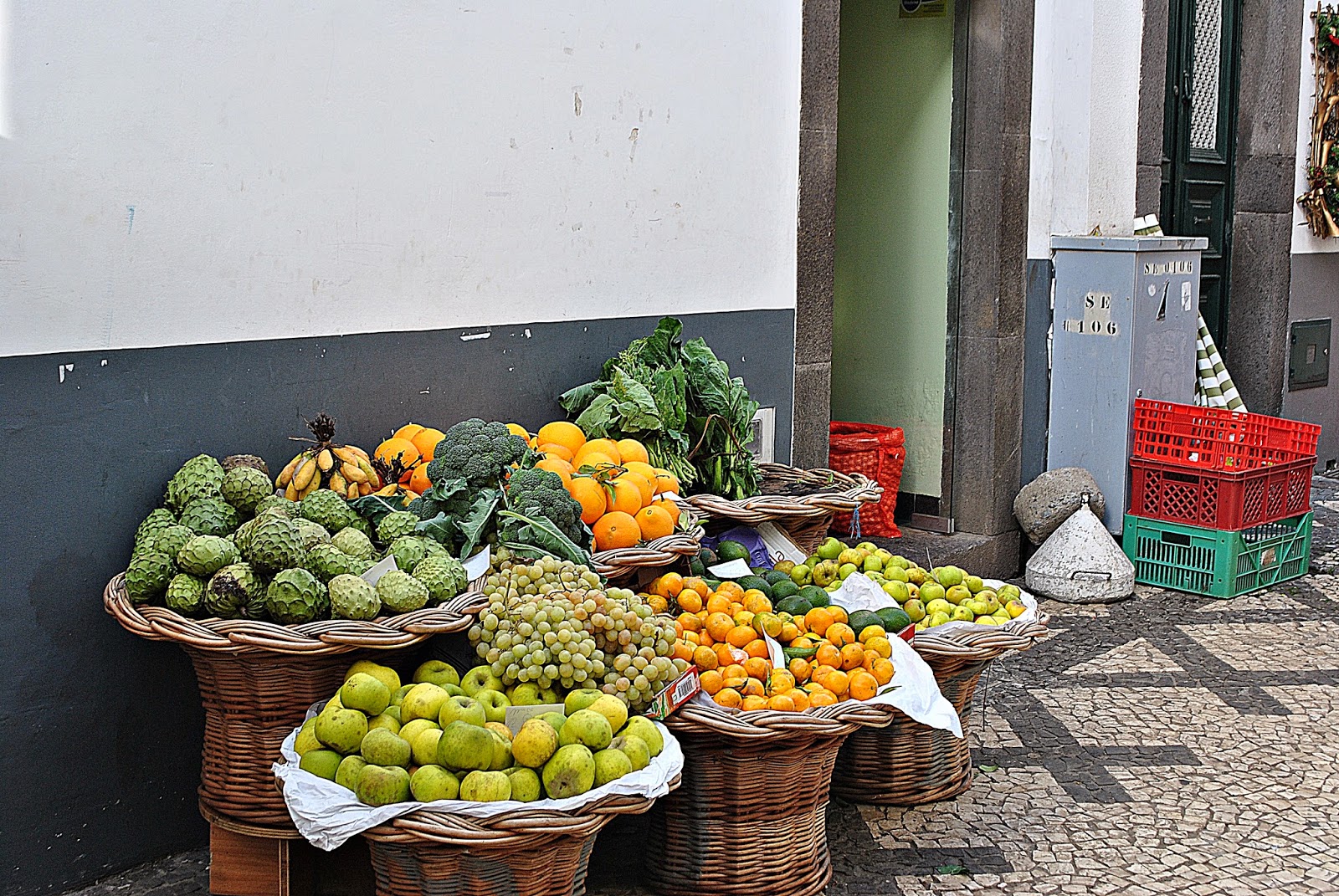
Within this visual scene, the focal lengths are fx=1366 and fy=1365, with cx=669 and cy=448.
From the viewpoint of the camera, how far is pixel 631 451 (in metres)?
4.31

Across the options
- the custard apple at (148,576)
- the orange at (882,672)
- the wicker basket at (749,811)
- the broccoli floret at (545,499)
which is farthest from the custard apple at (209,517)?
the orange at (882,672)

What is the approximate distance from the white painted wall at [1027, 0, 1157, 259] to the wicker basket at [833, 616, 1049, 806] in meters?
3.31

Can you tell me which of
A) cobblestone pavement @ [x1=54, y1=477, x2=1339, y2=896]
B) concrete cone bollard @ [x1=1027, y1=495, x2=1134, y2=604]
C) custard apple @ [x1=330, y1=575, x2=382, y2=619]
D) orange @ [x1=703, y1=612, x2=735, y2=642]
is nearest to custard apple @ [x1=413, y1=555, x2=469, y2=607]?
custard apple @ [x1=330, y1=575, x2=382, y2=619]

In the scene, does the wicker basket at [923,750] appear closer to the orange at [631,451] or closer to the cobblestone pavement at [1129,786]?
the cobblestone pavement at [1129,786]

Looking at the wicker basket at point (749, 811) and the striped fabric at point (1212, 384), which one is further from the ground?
the striped fabric at point (1212, 384)

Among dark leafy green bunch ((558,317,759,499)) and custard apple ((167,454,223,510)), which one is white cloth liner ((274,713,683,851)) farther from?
dark leafy green bunch ((558,317,759,499))

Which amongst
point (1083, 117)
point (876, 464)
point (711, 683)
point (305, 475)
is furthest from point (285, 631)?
point (1083, 117)

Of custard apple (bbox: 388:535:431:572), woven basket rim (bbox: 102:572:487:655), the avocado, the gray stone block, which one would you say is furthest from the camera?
the gray stone block

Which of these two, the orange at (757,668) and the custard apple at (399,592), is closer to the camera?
the custard apple at (399,592)

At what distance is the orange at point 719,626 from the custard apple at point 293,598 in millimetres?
1079

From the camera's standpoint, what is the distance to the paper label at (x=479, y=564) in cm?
352

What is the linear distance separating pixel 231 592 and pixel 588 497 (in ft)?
3.59

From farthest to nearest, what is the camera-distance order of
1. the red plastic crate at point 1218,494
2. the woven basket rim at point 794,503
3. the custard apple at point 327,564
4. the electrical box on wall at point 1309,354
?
1. the electrical box on wall at point 1309,354
2. the red plastic crate at point 1218,494
3. the woven basket rim at point 794,503
4. the custard apple at point 327,564

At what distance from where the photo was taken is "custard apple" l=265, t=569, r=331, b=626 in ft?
10.3
